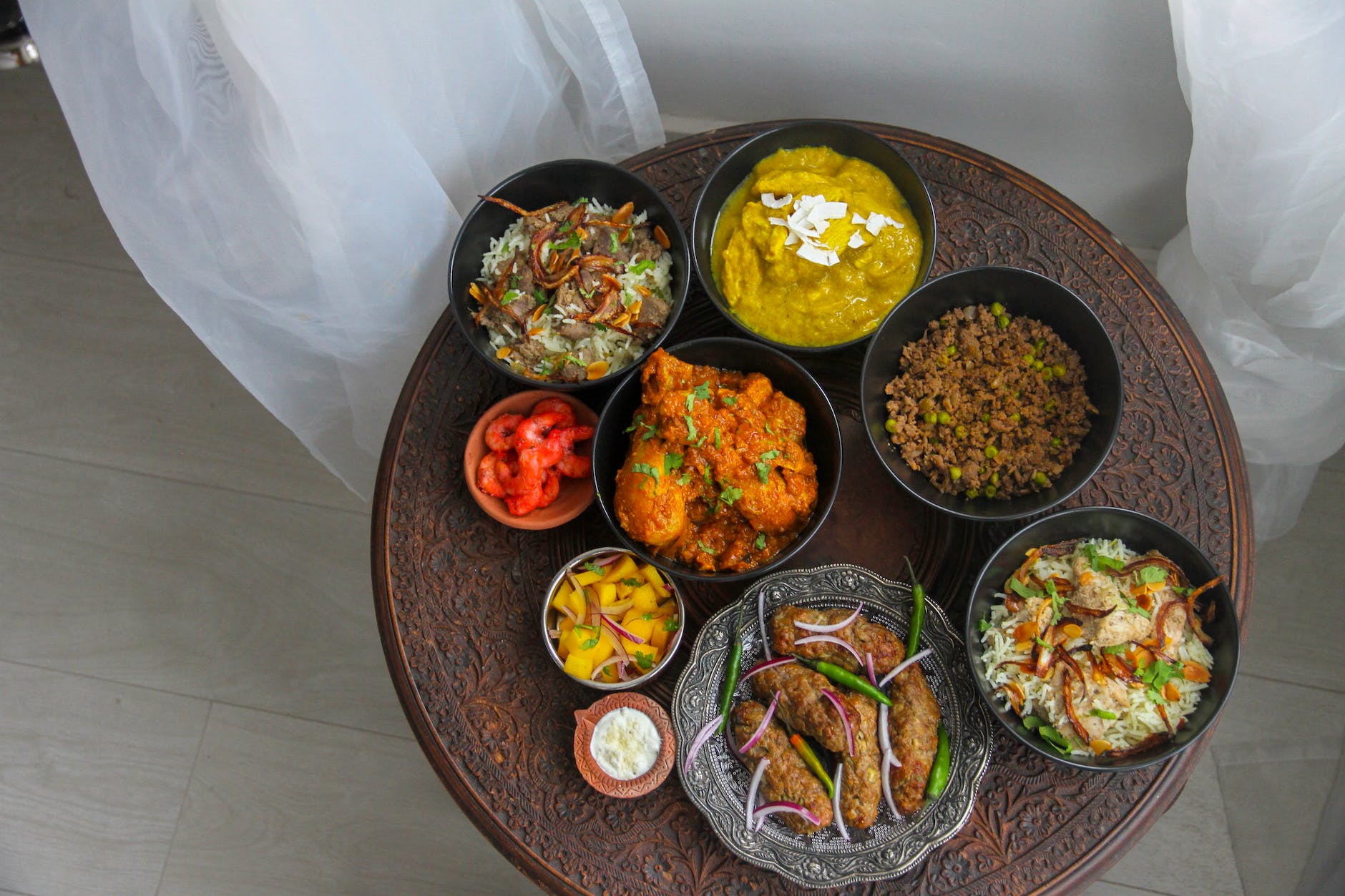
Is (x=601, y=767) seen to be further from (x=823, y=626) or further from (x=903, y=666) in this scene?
(x=903, y=666)

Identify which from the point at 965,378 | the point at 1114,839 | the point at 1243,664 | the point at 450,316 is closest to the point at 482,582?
the point at 450,316

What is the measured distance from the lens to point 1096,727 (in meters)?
2.13

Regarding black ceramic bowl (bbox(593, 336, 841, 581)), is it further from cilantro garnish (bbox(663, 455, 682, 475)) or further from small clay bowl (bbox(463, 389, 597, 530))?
cilantro garnish (bbox(663, 455, 682, 475))

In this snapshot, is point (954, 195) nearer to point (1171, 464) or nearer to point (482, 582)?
point (1171, 464)

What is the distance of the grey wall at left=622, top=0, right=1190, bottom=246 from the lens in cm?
263

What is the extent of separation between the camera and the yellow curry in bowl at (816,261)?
93.8 inches

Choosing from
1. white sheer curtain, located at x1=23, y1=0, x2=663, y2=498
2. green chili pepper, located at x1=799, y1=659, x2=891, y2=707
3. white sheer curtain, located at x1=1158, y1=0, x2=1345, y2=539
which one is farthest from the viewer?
green chili pepper, located at x1=799, y1=659, x2=891, y2=707

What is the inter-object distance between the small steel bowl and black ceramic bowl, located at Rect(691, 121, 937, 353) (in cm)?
69

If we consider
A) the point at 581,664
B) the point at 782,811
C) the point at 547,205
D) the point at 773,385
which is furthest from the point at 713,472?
the point at 547,205

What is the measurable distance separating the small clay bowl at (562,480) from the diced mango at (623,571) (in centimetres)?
17

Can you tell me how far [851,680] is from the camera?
2.28m

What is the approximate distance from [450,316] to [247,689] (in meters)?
1.96

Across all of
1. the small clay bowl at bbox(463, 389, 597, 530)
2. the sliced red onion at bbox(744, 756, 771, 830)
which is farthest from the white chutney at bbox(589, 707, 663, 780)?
the small clay bowl at bbox(463, 389, 597, 530)

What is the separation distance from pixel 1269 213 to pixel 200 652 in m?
3.87
